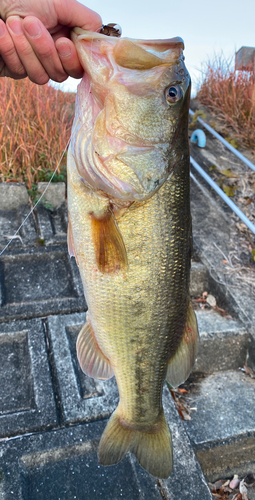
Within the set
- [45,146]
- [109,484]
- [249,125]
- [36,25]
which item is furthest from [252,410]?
[249,125]

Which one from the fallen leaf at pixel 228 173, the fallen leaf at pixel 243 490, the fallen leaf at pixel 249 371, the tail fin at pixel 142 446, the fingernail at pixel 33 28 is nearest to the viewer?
the fingernail at pixel 33 28

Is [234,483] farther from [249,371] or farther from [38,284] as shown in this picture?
[38,284]

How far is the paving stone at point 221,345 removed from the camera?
2.95 metres

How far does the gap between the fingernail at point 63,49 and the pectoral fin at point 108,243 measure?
66 cm

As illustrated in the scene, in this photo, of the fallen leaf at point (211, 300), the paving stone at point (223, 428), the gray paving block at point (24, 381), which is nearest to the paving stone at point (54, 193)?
the gray paving block at point (24, 381)

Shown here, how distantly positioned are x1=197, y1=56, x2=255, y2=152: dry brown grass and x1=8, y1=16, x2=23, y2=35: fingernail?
15.0ft

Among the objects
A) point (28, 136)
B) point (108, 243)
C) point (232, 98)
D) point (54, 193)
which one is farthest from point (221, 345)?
point (232, 98)

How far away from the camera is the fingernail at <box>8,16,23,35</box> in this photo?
1.39m

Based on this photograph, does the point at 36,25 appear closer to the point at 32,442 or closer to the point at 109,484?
the point at 32,442

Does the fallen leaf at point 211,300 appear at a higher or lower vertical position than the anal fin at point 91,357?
lower

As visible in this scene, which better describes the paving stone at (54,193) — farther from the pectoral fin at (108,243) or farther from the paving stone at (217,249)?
the pectoral fin at (108,243)

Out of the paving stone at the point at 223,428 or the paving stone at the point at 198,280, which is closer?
the paving stone at the point at 223,428

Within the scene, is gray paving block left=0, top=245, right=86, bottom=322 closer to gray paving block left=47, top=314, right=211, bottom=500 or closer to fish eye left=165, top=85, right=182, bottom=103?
gray paving block left=47, top=314, right=211, bottom=500

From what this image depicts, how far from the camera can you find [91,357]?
1.69m
